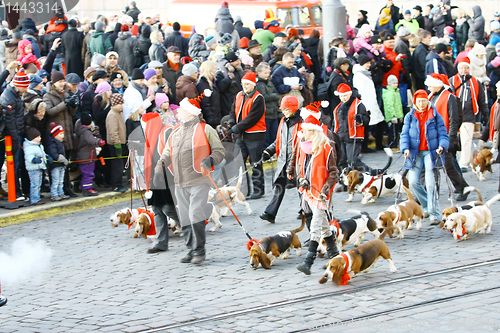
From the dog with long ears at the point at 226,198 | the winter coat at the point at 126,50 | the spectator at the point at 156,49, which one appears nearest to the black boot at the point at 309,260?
the dog with long ears at the point at 226,198

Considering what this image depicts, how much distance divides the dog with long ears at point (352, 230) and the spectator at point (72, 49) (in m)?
9.79

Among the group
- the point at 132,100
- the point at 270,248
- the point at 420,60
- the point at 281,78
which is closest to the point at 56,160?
the point at 132,100

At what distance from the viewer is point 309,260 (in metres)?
7.71

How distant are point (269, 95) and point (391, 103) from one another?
3895mm

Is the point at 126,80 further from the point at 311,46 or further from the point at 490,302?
the point at 490,302

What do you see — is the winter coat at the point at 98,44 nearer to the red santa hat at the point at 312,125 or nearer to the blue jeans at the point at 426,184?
the blue jeans at the point at 426,184

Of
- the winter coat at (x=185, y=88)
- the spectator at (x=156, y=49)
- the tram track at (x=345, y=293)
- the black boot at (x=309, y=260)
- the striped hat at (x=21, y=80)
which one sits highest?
the spectator at (x=156, y=49)

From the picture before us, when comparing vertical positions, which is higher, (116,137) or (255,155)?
(116,137)

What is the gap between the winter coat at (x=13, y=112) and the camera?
1083cm

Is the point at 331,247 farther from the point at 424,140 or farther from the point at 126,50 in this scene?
the point at 126,50

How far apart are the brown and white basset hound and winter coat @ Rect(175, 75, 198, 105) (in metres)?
6.24

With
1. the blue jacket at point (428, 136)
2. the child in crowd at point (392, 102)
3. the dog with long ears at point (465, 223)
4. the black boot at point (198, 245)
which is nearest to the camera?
the black boot at point (198, 245)

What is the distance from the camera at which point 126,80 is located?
13250 mm

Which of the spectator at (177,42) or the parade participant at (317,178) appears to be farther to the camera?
the spectator at (177,42)
